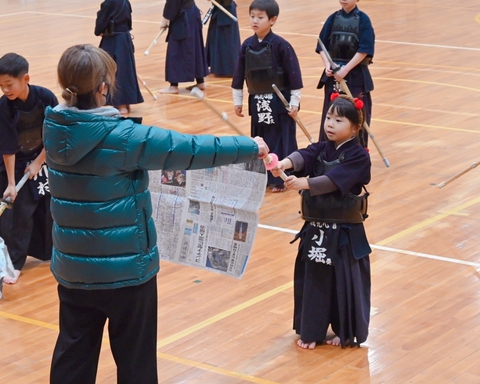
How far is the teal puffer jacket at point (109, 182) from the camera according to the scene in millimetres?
3219

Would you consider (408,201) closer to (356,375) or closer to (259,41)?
(259,41)

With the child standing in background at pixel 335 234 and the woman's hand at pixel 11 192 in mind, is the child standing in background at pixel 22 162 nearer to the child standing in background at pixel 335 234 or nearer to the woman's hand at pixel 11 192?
the woman's hand at pixel 11 192

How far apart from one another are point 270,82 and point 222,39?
15.9 ft

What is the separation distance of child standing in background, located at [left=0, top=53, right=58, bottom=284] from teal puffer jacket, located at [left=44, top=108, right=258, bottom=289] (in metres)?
2.22

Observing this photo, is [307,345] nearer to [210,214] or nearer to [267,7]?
[210,214]

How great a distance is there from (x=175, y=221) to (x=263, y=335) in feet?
3.79

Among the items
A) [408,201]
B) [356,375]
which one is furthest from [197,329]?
[408,201]

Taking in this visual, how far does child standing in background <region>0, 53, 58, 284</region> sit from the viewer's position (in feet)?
17.9

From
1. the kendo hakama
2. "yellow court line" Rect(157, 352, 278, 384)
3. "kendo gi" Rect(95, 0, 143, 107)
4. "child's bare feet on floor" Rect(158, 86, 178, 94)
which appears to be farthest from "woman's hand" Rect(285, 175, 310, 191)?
"child's bare feet on floor" Rect(158, 86, 178, 94)

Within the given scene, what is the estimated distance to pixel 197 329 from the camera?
494 centimetres

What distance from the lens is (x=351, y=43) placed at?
7391mm

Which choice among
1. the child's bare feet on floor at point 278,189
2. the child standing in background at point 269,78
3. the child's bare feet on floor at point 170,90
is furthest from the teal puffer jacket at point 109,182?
the child's bare feet on floor at point 170,90

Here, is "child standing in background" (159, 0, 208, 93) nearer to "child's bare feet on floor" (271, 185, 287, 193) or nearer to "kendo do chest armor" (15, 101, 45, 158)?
"child's bare feet on floor" (271, 185, 287, 193)

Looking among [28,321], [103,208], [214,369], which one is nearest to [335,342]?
[214,369]
